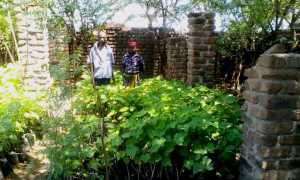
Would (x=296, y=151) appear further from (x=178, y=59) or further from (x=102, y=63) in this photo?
(x=178, y=59)

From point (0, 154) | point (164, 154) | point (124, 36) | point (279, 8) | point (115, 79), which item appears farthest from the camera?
point (124, 36)

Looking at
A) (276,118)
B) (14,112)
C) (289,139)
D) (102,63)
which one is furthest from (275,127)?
(102,63)

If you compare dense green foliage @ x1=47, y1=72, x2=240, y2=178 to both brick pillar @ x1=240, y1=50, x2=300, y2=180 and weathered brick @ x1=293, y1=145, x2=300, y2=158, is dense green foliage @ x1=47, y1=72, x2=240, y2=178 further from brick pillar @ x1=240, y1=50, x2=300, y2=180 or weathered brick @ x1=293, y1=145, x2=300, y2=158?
weathered brick @ x1=293, y1=145, x2=300, y2=158

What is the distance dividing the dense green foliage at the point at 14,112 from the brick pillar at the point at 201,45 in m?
2.59

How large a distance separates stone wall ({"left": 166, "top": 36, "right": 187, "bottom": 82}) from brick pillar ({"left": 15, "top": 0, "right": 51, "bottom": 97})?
3.16 m

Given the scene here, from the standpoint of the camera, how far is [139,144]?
3152mm

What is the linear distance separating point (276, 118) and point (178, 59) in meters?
5.45

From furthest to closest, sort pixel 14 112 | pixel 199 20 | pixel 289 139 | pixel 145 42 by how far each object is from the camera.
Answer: pixel 145 42
pixel 199 20
pixel 14 112
pixel 289 139

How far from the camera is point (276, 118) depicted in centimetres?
269

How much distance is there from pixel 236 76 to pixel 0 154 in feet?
17.3

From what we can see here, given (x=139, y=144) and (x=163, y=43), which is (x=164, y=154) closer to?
(x=139, y=144)

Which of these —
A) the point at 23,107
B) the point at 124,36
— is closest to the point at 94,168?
the point at 23,107

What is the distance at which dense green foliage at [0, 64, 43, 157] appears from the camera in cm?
420

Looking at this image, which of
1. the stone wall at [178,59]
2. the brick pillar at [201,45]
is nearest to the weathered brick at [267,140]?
the brick pillar at [201,45]
